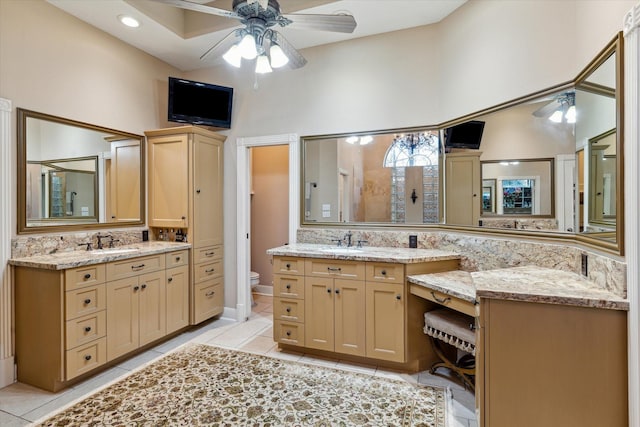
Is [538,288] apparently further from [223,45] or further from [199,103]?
[199,103]

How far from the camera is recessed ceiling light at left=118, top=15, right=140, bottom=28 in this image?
2.79 meters

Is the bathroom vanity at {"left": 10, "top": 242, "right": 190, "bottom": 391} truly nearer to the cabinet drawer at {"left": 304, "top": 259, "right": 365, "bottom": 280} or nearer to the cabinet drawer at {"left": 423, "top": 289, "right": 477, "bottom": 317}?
the cabinet drawer at {"left": 304, "top": 259, "right": 365, "bottom": 280}

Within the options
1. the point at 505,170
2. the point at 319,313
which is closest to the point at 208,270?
the point at 319,313

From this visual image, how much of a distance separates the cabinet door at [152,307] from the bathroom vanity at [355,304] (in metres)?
1.10

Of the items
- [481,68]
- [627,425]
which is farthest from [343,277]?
[481,68]

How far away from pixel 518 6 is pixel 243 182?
2884 mm

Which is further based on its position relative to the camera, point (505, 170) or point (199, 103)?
point (199, 103)

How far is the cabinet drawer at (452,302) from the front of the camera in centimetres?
190

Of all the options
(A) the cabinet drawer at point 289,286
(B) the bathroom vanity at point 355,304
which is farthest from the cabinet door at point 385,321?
(A) the cabinet drawer at point 289,286

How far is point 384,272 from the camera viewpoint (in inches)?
97.3

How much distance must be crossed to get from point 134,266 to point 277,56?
208cm

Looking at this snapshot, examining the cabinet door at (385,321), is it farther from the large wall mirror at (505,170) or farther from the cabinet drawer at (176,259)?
the cabinet drawer at (176,259)

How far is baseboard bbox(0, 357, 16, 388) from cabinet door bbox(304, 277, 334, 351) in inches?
86.3

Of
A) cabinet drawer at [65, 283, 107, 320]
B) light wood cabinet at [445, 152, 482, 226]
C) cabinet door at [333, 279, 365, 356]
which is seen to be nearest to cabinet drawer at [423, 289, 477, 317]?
cabinet door at [333, 279, 365, 356]
